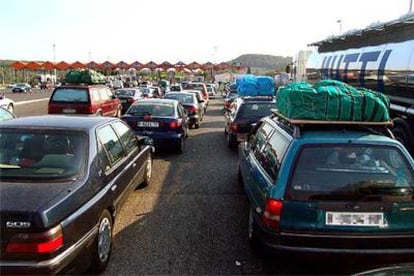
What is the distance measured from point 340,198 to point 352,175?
0.27 metres

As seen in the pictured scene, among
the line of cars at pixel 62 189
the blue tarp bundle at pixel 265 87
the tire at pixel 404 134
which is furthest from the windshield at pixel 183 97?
the line of cars at pixel 62 189

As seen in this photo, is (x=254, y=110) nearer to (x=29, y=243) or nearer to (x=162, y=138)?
(x=162, y=138)

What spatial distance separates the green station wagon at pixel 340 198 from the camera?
397 cm

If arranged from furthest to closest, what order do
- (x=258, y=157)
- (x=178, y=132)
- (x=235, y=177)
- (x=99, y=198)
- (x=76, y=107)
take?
1. (x=76, y=107)
2. (x=178, y=132)
3. (x=235, y=177)
4. (x=258, y=157)
5. (x=99, y=198)

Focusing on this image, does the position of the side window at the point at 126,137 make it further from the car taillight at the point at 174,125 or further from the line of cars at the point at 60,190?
the car taillight at the point at 174,125

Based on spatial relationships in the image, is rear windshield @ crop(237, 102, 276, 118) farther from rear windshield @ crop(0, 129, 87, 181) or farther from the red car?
rear windshield @ crop(0, 129, 87, 181)

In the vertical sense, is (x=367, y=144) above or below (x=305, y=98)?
below

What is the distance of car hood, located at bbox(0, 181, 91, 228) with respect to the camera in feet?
10.7

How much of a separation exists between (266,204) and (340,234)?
0.73m

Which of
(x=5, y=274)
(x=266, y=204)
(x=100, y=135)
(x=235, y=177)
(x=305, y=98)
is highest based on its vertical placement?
(x=305, y=98)

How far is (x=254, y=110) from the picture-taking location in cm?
1134

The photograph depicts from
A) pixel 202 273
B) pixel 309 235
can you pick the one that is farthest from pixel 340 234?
pixel 202 273

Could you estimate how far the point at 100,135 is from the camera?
16.3 ft

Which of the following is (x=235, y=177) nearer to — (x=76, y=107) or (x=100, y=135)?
(x=100, y=135)
